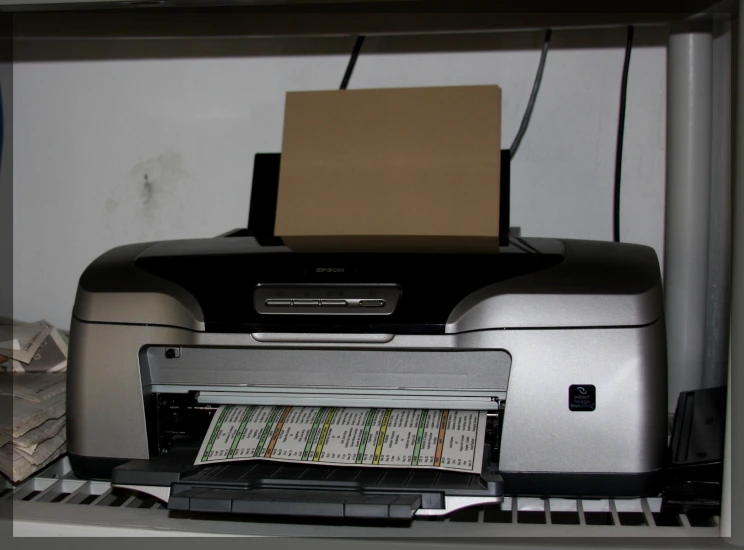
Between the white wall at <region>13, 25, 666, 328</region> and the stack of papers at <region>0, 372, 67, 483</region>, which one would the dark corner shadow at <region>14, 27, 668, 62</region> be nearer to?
the white wall at <region>13, 25, 666, 328</region>

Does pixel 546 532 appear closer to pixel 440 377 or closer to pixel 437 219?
pixel 440 377

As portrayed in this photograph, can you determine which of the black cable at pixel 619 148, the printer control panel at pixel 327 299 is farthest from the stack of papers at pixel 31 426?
the black cable at pixel 619 148

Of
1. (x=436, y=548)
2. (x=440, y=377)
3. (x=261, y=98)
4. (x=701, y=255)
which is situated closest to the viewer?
(x=436, y=548)

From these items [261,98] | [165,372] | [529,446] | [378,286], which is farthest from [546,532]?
[261,98]

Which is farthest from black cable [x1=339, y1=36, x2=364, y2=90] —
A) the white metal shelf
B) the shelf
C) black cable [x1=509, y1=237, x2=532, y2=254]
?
the white metal shelf

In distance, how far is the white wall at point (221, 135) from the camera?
3.31ft

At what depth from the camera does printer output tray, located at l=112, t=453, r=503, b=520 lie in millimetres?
598

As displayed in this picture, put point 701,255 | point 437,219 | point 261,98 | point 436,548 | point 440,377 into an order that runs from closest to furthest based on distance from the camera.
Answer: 1. point 436,548
2. point 440,377
3. point 437,219
4. point 701,255
5. point 261,98

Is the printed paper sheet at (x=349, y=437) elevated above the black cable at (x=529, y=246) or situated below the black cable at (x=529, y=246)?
below

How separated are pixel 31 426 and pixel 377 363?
1.03 feet

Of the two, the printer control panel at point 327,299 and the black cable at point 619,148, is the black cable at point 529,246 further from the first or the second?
the black cable at point 619,148

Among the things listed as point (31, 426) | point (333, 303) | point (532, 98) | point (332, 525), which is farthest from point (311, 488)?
point (532, 98)

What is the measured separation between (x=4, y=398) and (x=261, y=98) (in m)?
0.49

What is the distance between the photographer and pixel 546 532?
60 cm
